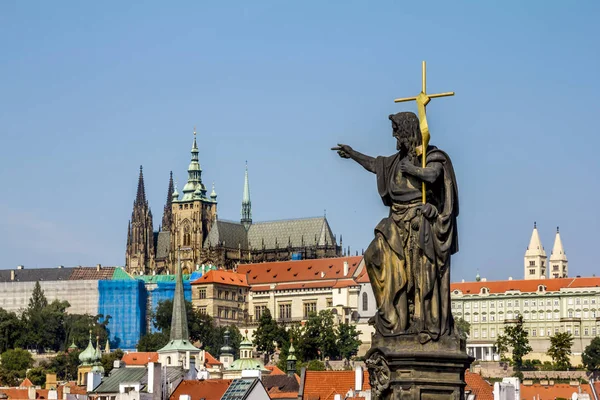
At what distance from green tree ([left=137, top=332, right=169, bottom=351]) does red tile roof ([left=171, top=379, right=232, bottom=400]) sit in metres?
103

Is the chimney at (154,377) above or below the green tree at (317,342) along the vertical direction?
below

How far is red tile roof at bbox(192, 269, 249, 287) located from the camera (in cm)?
19075

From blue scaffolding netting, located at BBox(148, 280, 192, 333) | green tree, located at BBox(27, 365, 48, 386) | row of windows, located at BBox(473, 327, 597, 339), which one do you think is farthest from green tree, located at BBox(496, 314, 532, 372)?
blue scaffolding netting, located at BBox(148, 280, 192, 333)

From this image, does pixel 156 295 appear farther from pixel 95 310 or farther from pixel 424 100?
pixel 424 100

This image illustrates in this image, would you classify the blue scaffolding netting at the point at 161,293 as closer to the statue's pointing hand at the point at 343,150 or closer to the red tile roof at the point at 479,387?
the red tile roof at the point at 479,387

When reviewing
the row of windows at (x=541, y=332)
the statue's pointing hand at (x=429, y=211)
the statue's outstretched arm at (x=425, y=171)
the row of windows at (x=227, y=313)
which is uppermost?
the row of windows at (x=227, y=313)

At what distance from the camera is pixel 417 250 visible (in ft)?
30.5

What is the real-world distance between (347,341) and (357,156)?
149112 millimetres

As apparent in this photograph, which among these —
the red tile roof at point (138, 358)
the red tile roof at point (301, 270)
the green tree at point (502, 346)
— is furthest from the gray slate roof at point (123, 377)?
the red tile roof at point (301, 270)

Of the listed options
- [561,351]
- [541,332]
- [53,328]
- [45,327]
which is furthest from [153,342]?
[541,332]

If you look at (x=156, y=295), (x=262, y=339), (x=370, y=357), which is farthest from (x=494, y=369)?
(x=370, y=357)

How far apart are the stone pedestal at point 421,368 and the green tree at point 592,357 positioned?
139 m

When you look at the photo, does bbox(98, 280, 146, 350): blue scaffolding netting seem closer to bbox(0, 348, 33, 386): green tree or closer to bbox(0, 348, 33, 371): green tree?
bbox(0, 348, 33, 386): green tree

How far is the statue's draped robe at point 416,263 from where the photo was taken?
929cm
